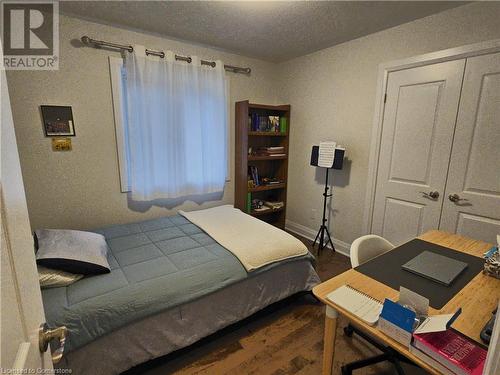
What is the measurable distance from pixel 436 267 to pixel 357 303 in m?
0.59

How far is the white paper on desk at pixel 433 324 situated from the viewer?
0.82m

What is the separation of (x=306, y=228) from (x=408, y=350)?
2683 millimetres

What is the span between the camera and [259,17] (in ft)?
7.25

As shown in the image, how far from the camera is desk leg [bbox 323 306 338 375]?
1.10m

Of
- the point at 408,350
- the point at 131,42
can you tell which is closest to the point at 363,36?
the point at 131,42

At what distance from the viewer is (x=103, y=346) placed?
1356 millimetres

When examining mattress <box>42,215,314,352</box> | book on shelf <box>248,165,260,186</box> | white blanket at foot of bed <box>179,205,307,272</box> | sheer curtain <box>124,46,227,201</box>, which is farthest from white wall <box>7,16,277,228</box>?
book on shelf <box>248,165,260,186</box>

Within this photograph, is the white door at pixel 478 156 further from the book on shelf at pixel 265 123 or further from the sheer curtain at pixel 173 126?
the sheer curtain at pixel 173 126

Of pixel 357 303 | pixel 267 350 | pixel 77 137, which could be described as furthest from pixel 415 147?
pixel 77 137

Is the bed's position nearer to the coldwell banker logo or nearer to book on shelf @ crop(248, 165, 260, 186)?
book on shelf @ crop(248, 165, 260, 186)

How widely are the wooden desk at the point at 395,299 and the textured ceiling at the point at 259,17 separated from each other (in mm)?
2057

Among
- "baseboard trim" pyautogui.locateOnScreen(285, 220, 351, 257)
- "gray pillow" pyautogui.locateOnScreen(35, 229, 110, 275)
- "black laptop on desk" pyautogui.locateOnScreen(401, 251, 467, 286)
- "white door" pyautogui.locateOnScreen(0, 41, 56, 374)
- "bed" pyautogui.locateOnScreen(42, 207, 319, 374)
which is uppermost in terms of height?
"white door" pyautogui.locateOnScreen(0, 41, 56, 374)

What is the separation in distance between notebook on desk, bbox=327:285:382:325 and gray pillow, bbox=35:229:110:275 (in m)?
1.42

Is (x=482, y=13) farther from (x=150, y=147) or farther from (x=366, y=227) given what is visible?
(x=150, y=147)
